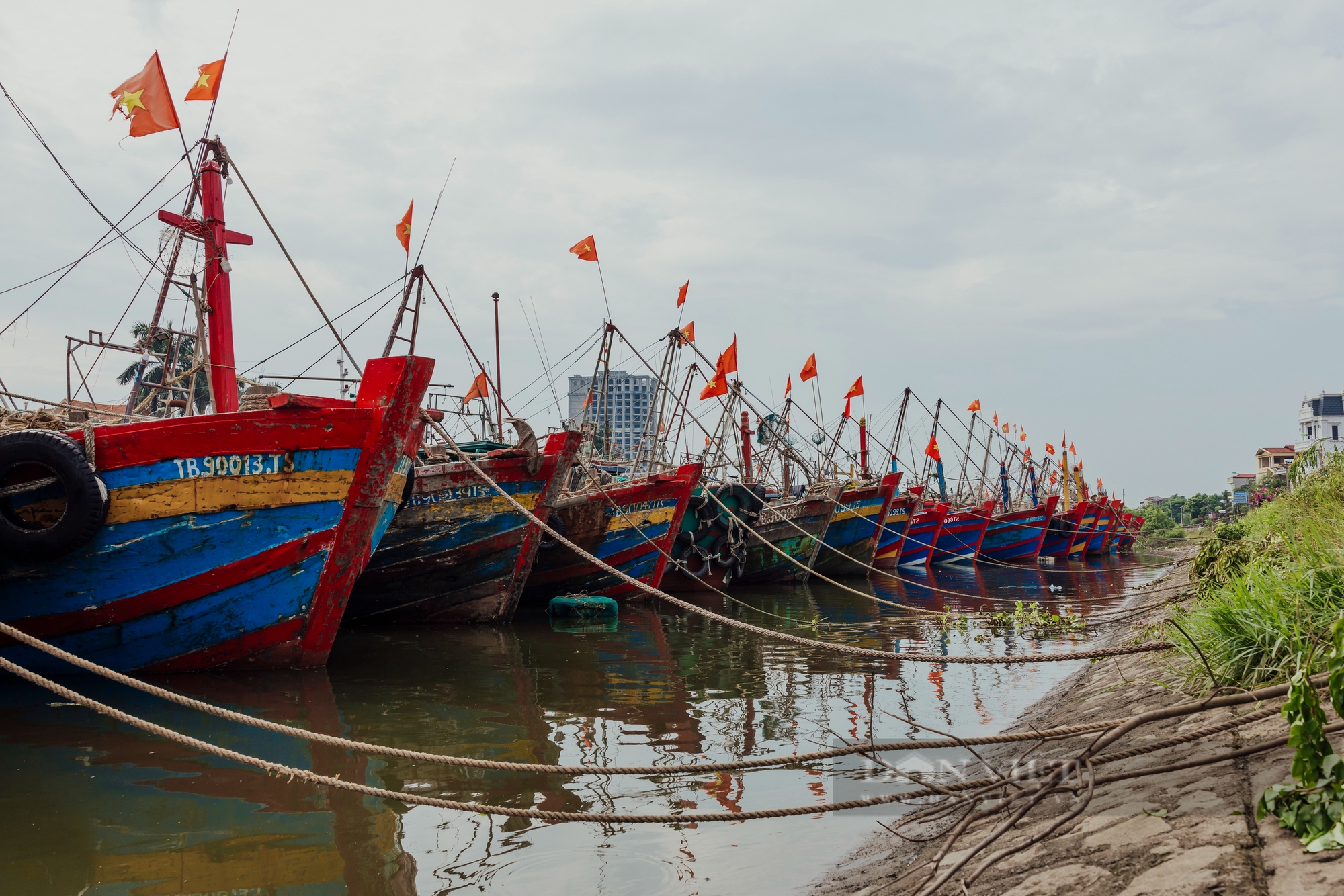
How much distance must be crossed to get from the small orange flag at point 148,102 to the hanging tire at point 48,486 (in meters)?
3.25

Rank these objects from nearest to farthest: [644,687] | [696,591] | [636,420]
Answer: [644,687] < [696,591] < [636,420]

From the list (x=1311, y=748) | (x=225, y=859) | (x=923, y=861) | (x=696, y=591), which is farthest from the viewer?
(x=696, y=591)

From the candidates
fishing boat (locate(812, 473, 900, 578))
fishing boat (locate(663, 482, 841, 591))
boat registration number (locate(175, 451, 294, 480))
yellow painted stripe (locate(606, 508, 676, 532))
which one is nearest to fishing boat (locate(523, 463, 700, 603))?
yellow painted stripe (locate(606, 508, 676, 532))

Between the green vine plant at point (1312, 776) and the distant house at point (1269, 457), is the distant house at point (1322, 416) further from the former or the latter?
the green vine plant at point (1312, 776)

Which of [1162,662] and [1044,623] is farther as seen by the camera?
[1044,623]

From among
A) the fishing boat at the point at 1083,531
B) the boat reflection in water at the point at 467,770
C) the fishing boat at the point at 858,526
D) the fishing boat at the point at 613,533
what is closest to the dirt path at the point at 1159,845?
the boat reflection in water at the point at 467,770

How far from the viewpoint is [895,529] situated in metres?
29.0

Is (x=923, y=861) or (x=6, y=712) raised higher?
(x=6, y=712)

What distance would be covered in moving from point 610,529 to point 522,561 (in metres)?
3.36

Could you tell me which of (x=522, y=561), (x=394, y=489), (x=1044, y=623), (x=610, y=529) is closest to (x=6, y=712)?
(x=394, y=489)

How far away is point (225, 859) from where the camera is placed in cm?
430

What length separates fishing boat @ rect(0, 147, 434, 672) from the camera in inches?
287

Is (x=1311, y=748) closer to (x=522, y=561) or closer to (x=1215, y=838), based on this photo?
(x=1215, y=838)

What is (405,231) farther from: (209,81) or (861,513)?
(861,513)
